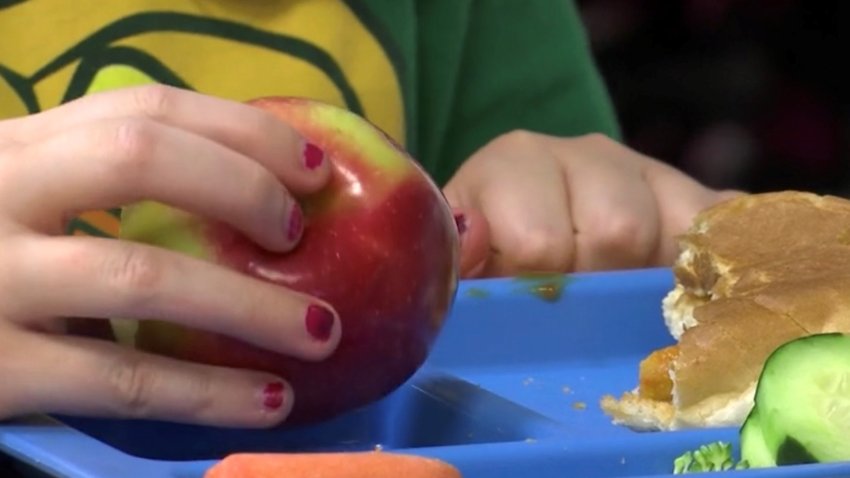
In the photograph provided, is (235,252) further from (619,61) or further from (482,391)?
(619,61)

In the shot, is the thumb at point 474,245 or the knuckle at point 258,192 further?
the thumb at point 474,245

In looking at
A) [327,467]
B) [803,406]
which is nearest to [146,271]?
[327,467]

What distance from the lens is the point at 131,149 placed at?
575 mm

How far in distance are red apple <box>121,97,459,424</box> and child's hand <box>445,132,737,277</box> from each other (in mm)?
273

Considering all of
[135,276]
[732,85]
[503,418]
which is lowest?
[732,85]

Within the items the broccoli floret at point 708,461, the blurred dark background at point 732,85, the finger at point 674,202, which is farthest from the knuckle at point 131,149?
the blurred dark background at point 732,85

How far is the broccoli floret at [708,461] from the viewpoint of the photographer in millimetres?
544

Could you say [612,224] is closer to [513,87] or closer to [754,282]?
[754,282]

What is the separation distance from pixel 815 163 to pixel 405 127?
4.79 ft

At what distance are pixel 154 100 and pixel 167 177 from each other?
0.19 feet

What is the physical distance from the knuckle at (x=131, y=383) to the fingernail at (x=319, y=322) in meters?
0.07

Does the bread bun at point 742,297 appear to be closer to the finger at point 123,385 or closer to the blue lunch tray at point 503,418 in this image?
the blue lunch tray at point 503,418

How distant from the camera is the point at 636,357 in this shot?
866 millimetres

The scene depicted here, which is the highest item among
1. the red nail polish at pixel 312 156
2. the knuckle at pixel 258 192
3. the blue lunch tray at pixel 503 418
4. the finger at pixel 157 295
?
the red nail polish at pixel 312 156
